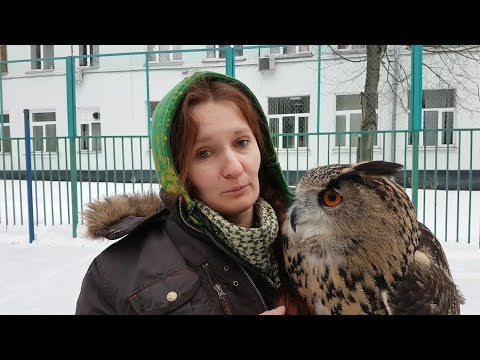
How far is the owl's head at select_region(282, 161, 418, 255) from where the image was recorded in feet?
2.66

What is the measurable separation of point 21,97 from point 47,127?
2.60ft

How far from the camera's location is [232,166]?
2.45ft

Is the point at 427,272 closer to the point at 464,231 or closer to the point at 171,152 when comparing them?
the point at 171,152

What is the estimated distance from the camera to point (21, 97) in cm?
704

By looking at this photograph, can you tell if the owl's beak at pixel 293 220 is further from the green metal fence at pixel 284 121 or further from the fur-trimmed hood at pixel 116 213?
the green metal fence at pixel 284 121

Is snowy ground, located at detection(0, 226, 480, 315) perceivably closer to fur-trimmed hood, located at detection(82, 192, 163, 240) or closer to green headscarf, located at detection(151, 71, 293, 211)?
fur-trimmed hood, located at detection(82, 192, 163, 240)

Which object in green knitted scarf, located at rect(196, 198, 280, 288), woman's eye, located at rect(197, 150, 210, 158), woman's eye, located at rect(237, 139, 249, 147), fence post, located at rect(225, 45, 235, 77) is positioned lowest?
green knitted scarf, located at rect(196, 198, 280, 288)

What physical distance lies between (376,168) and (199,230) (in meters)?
0.37

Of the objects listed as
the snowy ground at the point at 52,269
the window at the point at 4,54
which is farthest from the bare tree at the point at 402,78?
the window at the point at 4,54

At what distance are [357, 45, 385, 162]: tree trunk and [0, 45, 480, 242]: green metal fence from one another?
0.02 meters

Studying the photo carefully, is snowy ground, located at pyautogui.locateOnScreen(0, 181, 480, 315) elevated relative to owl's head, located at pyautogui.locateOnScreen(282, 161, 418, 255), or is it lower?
lower

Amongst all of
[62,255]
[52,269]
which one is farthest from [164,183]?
[62,255]

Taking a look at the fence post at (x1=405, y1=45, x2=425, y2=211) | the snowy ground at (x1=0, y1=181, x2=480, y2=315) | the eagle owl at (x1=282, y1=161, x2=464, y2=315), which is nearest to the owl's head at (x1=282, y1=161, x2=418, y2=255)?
the eagle owl at (x1=282, y1=161, x2=464, y2=315)

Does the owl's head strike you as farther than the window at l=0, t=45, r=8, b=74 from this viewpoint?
No
